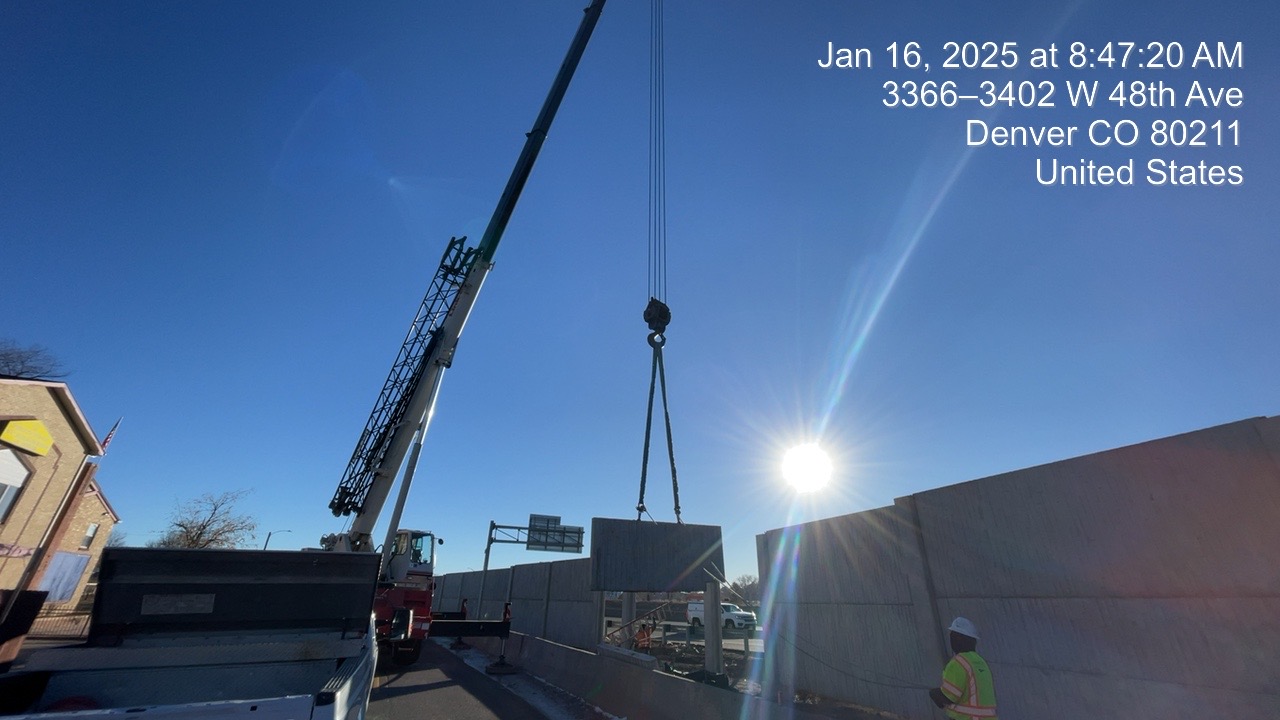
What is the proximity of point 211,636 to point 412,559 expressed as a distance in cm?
1176

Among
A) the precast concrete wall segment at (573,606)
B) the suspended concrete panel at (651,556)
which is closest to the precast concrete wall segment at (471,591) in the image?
the precast concrete wall segment at (573,606)

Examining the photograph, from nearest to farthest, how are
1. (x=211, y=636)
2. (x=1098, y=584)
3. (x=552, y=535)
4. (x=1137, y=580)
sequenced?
(x=211, y=636) < (x=1137, y=580) < (x=1098, y=584) < (x=552, y=535)

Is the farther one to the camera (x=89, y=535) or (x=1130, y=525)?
(x=89, y=535)

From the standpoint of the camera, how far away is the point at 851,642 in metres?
9.02

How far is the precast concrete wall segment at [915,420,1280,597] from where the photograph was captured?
5105 mm

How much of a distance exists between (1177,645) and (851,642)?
14.9 feet

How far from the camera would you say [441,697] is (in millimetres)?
10758

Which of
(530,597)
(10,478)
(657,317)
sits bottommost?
(530,597)

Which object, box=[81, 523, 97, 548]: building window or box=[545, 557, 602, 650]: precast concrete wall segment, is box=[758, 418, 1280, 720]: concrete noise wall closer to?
box=[545, 557, 602, 650]: precast concrete wall segment

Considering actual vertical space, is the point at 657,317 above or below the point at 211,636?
above

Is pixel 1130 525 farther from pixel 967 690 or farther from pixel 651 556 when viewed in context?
pixel 651 556

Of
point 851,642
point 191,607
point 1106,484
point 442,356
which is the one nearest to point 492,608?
point 442,356

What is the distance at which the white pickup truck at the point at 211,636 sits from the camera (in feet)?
13.8

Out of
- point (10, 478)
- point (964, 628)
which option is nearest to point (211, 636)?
point (964, 628)
